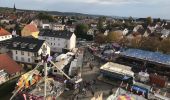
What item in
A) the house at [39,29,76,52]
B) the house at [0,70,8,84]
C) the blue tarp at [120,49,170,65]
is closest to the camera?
the house at [0,70,8,84]

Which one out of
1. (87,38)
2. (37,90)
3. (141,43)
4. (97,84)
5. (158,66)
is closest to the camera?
(37,90)

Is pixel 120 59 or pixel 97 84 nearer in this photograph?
pixel 97 84

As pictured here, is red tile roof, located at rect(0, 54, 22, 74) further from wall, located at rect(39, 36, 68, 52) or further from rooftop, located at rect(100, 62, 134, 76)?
wall, located at rect(39, 36, 68, 52)

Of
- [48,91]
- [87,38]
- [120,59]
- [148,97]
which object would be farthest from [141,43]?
[48,91]

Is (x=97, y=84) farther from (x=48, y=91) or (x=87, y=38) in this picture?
(x=87, y=38)

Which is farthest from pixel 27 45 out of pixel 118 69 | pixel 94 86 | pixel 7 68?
pixel 118 69

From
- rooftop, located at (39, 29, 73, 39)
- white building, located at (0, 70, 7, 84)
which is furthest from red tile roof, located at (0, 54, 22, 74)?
rooftop, located at (39, 29, 73, 39)
